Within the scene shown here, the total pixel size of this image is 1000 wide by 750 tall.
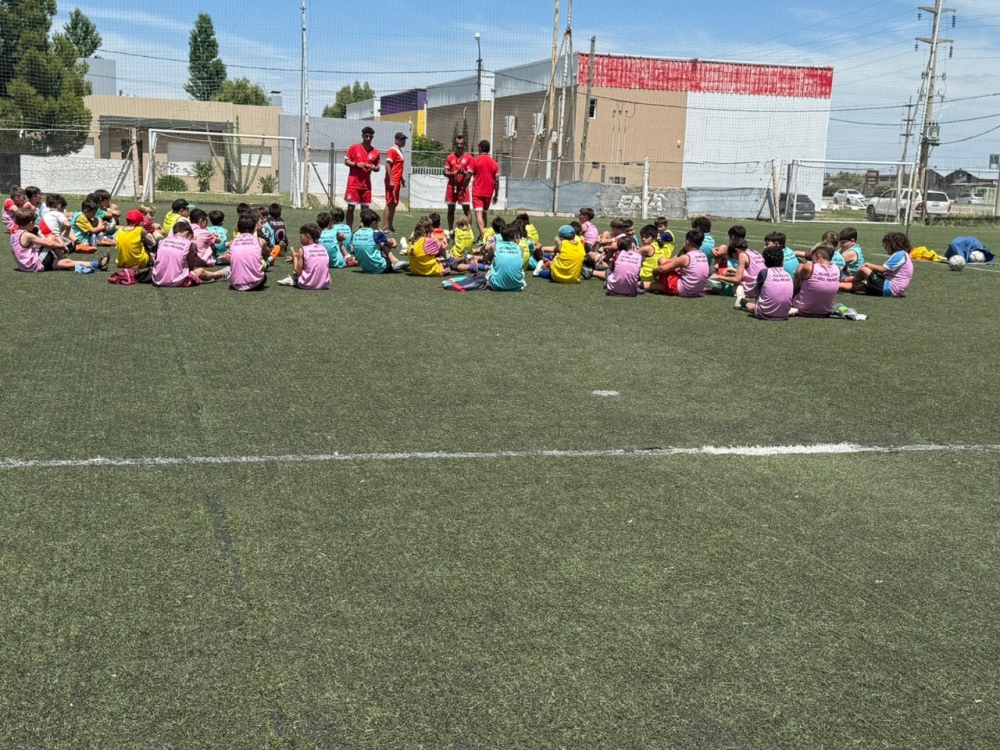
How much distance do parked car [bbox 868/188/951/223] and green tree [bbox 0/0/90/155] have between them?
1282 inches

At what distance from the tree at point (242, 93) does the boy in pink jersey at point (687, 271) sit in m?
72.3

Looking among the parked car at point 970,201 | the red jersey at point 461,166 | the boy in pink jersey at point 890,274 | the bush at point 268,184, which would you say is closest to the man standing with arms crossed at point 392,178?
the red jersey at point 461,166

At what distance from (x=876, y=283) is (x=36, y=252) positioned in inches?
441

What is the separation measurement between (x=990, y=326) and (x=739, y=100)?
146ft

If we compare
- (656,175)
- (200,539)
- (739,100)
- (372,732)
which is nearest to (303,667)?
(372,732)

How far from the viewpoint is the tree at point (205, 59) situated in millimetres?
85188

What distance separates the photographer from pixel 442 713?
3125mm


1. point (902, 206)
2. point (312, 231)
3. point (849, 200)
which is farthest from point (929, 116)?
point (312, 231)

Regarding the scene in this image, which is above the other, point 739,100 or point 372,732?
point 739,100

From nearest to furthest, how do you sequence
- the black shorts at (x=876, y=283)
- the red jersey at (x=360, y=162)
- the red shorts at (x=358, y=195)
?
1. the black shorts at (x=876, y=283)
2. the red jersey at (x=360, y=162)
3. the red shorts at (x=358, y=195)

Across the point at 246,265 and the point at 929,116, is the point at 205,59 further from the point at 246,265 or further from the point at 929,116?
the point at 246,265

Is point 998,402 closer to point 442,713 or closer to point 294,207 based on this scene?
point 442,713

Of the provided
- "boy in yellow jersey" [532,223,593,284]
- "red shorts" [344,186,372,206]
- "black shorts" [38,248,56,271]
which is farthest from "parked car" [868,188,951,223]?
"black shorts" [38,248,56,271]

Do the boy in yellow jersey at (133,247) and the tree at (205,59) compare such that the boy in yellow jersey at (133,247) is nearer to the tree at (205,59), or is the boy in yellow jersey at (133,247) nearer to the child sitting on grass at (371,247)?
the child sitting on grass at (371,247)
